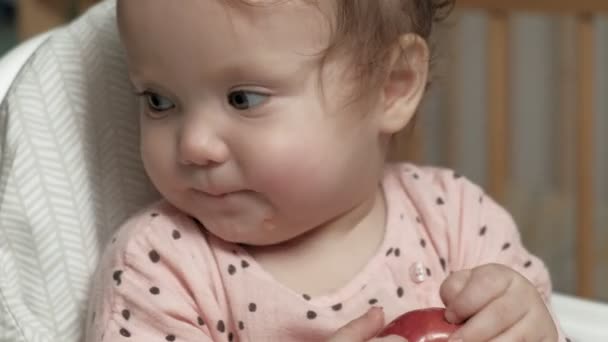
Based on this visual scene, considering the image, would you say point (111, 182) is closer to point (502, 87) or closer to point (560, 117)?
point (502, 87)

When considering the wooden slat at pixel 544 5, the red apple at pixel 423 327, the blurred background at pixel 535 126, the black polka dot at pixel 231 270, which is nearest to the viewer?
the red apple at pixel 423 327

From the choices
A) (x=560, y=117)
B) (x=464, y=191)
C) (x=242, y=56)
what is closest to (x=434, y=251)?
(x=464, y=191)

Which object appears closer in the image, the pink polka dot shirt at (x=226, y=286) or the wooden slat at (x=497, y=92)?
the pink polka dot shirt at (x=226, y=286)

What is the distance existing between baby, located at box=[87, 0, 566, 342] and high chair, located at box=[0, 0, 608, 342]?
0.06 metres

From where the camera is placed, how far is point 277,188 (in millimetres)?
792

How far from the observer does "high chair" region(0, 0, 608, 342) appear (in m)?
0.86

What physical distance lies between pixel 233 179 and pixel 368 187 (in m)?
0.15

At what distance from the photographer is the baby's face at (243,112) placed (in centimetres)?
75

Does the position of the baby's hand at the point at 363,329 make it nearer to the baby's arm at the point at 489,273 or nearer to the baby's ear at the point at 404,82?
the baby's arm at the point at 489,273

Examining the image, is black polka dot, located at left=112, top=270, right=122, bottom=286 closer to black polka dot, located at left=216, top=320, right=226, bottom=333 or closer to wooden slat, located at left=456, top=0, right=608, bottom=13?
black polka dot, located at left=216, top=320, right=226, bottom=333

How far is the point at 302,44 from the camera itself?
768 mm

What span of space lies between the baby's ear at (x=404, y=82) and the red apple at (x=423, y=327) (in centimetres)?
19

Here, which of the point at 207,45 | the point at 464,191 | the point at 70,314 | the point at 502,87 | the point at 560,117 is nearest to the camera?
the point at 207,45

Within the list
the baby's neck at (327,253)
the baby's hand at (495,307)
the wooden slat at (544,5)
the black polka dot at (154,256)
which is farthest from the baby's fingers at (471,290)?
the wooden slat at (544,5)
